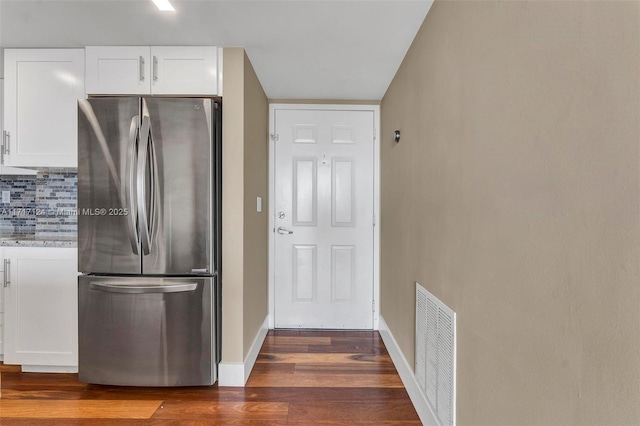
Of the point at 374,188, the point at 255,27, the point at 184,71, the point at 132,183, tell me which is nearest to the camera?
the point at 255,27

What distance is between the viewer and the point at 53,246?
7.28ft

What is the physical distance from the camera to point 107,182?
204 centimetres

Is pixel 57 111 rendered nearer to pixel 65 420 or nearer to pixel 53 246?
pixel 53 246

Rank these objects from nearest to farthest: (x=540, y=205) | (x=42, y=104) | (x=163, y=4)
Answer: (x=540, y=205)
(x=163, y=4)
(x=42, y=104)

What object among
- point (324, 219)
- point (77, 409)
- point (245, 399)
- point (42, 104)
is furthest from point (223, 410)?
point (42, 104)

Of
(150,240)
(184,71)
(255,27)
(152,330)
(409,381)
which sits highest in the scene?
(255,27)

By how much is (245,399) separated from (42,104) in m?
2.39

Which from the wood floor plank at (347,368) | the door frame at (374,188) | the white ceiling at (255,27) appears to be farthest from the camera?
the door frame at (374,188)

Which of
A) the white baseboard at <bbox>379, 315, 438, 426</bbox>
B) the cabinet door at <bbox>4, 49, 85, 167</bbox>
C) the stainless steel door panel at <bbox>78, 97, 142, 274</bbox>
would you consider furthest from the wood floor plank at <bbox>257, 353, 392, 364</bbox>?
the cabinet door at <bbox>4, 49, 85, 167</bbox>

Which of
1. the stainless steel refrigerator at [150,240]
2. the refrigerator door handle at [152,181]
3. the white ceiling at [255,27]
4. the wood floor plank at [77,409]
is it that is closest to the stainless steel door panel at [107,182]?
the stainless steel refrigerator at [150,240]

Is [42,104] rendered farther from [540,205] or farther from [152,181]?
[540,205]

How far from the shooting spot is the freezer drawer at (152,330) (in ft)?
6.68

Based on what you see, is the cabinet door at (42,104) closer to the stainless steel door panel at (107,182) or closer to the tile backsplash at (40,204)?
the stainless steel door panel at (107,182)

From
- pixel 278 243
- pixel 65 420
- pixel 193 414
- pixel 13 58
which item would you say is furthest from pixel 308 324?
pixel 13 58
